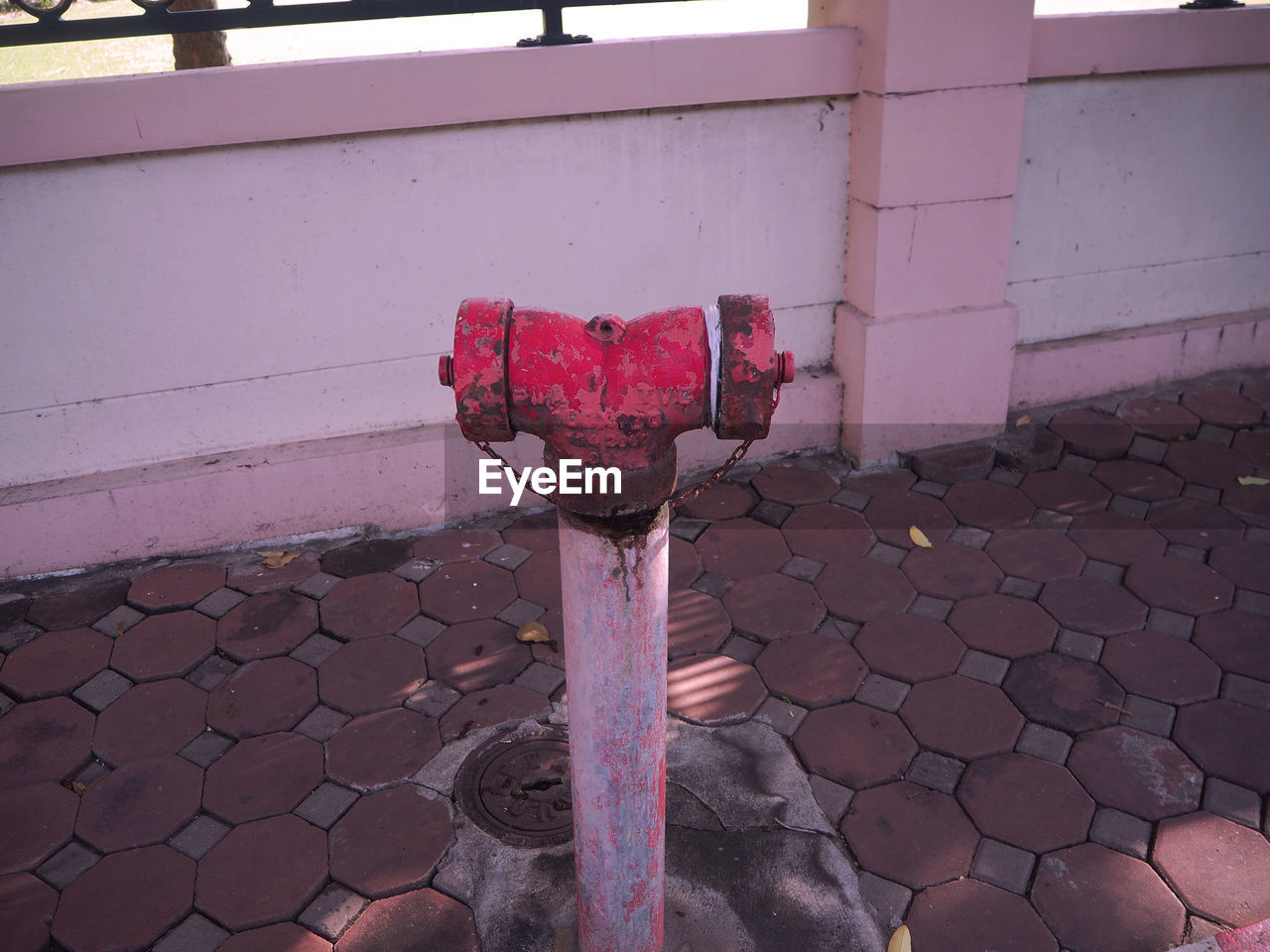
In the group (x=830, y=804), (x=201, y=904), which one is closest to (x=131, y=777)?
(x=201, y=904)

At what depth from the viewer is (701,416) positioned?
1.76m

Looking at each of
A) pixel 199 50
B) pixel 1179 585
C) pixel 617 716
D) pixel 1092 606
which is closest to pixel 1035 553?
pixel 1092 606

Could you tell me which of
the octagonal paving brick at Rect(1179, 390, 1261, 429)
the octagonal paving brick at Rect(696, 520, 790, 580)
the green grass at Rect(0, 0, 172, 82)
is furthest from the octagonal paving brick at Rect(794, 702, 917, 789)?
the green grass at Rect(0, 0, 172, 82)

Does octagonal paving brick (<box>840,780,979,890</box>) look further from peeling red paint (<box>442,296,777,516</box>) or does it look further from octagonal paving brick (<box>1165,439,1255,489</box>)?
octagonal paving brick (<box>1165,439,1255,489</box>)

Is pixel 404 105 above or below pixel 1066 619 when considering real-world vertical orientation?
above

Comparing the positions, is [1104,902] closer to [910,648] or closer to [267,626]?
[910,648]

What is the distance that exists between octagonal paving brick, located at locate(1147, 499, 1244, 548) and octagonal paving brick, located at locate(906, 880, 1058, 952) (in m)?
1.99

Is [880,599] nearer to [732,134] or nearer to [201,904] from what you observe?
[732,134]

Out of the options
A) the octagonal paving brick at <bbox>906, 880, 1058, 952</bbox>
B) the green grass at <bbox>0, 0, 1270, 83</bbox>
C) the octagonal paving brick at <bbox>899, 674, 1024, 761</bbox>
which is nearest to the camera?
the octagonal paving brick at <bbox>906, 880, 1058, 952</bbox>

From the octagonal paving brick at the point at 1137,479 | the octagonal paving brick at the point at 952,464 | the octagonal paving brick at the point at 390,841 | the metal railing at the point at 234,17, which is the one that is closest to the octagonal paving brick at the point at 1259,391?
the octagonal paving brick at the point at 1137,479

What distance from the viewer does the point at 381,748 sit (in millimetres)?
2979

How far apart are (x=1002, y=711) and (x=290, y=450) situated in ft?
9.00

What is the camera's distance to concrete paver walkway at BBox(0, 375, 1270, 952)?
8.22 ft

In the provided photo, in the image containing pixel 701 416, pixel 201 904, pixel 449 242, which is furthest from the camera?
pixel 449 242
